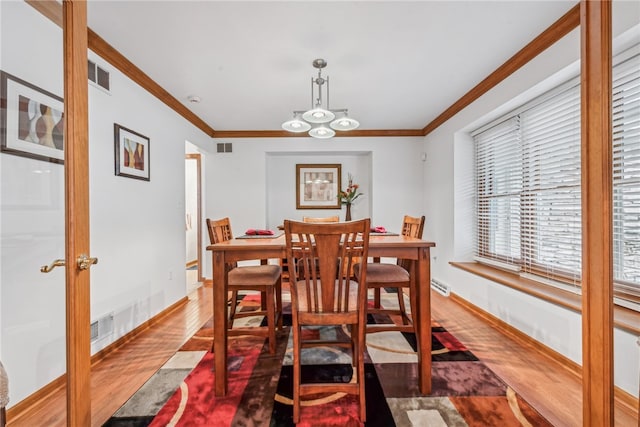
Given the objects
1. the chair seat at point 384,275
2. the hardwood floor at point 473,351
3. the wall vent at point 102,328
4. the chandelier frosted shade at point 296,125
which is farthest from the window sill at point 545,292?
the wall vent at point 102,328

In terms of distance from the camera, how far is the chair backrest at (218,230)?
2263 mm

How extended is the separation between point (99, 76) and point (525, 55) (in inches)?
129

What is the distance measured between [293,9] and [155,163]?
207 centimetres

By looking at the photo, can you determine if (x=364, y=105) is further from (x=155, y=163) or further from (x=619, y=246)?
(x=619, y=246)

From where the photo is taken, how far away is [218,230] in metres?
2.48

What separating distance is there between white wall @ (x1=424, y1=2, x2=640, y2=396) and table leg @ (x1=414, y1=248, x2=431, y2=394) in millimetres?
821

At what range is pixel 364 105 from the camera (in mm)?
3486

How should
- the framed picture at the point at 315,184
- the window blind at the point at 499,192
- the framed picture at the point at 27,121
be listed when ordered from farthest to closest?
1. the framed picture at the point at 315,184
2. the window blind at the point at 499,192
3. the framed picture at the point at 27,121

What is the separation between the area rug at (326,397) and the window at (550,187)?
944 mm

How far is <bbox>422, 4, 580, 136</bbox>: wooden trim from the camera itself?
1913 mm

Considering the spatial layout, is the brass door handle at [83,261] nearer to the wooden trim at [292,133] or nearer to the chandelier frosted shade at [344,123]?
the chandelier frosted shade at [344,123]

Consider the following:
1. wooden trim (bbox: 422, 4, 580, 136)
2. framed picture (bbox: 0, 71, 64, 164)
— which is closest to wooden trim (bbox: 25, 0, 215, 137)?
framed picture (bbox: 0, 71, 64, 164)

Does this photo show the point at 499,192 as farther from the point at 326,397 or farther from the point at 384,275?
the point at 326,397

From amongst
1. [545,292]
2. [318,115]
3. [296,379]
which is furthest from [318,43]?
[545,292]
